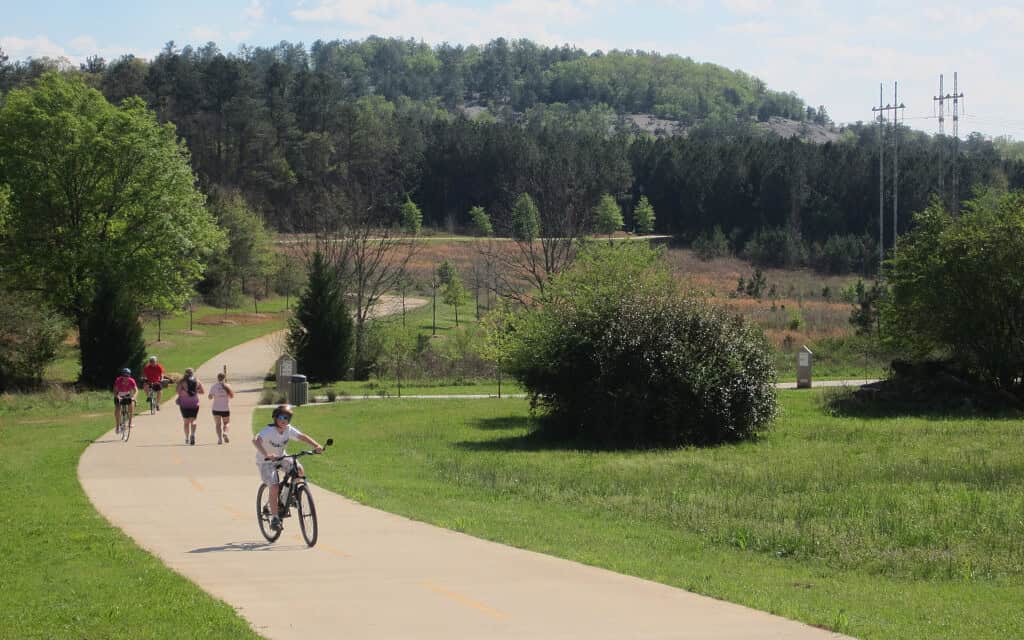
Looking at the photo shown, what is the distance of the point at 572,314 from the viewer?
3294 cm

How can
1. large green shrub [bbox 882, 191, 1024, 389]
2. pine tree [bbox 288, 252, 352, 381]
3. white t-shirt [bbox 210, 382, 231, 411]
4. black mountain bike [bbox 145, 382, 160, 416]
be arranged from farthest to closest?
pine tree [bbox 288, 252, 352, 381] → large green shrub [bbox 882, 191, 1024, 389] → black mountain bike [bbox 145, 382, 160, 416] → white t-shirt [bbox 210, 382, 231, 411]

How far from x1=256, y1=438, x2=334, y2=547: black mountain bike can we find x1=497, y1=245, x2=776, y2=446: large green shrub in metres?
17.5

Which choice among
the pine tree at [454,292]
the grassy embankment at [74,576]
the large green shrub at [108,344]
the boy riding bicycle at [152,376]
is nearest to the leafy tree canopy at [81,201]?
the large green shrub at [108,344]

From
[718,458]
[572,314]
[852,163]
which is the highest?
[852,163]

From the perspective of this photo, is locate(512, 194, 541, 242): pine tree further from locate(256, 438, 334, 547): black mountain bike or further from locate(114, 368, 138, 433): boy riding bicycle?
locate(256, 438, 334, 547): black mountain bike

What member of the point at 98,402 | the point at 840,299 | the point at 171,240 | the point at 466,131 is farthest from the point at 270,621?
the point at 466,131

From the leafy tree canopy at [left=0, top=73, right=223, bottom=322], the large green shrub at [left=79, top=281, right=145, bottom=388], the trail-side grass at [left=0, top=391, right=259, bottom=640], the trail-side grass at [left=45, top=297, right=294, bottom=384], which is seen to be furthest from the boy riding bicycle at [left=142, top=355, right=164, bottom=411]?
the leafy tree canopy at [left=0, top=73, right=223, bottom=322]

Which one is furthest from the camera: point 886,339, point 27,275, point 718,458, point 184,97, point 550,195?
point 184,97

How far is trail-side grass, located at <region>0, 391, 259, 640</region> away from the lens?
9.71m

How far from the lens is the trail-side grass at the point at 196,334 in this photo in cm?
5488

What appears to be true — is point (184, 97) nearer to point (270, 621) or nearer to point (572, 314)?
point (572, 314)

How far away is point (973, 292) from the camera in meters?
40.6

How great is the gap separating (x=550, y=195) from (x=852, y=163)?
273 feet

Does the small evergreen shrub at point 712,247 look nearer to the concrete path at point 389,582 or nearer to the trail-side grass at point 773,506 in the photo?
the trail-side grass at point 773,506
